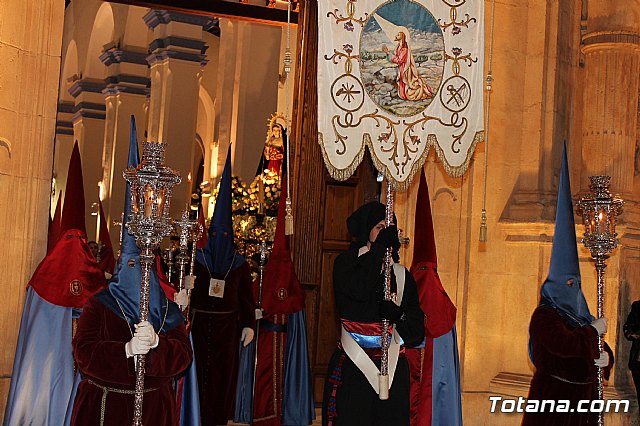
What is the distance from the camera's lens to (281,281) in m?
9.57

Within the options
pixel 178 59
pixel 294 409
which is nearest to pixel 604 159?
pixel 294 409

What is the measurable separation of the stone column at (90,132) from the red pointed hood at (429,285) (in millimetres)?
14823

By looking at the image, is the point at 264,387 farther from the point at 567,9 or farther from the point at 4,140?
the point at 567,9

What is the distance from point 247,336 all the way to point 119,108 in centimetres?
1168

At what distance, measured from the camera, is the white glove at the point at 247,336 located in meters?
9.62

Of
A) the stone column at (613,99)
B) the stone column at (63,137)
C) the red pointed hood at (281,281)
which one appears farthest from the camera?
the stone column at (63,137)

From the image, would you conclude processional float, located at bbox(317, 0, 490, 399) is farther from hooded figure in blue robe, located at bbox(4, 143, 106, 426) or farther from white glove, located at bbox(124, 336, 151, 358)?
white glove, located at bbox(124, 336, 151, 358)

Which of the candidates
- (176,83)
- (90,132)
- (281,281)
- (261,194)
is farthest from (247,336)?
(90,132)

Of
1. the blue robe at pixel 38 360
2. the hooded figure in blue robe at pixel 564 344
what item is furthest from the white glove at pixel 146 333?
the hooded figure in blue robe at pixel 564 344

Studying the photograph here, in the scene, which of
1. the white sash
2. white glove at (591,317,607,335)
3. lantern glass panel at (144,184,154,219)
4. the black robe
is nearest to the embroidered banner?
the black robe

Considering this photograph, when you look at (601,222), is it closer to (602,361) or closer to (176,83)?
(602,361)

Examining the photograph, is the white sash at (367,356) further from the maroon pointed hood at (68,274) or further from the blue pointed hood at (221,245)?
the blue pointed hood at (221,245)

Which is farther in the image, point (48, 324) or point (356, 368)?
point (48, 324)

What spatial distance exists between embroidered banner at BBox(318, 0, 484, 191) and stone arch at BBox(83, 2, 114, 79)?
556 inches
